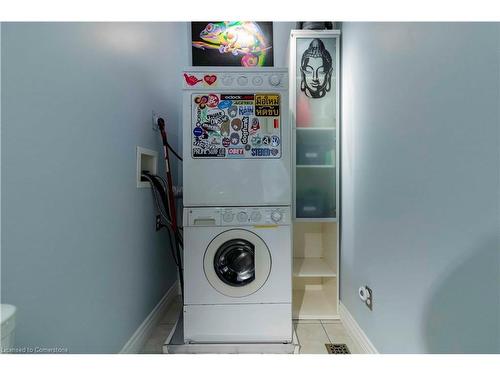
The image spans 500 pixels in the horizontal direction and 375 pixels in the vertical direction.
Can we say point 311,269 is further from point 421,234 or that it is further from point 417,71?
point 417,71

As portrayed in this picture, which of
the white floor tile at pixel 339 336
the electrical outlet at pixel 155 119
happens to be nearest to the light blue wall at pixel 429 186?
the white floor tile at pixel 339 336

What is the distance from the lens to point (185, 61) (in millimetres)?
2725

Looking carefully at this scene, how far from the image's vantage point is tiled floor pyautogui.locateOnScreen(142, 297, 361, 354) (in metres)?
1.62

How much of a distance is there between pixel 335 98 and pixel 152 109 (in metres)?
1.47

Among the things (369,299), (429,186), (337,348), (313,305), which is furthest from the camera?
(313,305)

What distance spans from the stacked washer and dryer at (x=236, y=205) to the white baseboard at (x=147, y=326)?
0.97ft

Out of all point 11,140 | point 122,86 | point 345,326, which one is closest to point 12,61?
point 11,140

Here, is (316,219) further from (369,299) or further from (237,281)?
(237,281)

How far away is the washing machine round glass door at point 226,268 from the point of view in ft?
5.36

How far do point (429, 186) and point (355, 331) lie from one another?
118 cm

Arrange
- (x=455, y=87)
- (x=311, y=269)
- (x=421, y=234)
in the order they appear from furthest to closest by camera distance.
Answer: (x=311, y=269), (x=421, y=234), (x=455, y=87)

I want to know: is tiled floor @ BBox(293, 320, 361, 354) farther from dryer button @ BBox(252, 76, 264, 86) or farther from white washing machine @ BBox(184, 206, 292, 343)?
dryer button @ BBox(252, 76, 264, 86)

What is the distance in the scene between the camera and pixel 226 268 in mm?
1688

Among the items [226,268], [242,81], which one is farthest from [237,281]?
[242,81]
